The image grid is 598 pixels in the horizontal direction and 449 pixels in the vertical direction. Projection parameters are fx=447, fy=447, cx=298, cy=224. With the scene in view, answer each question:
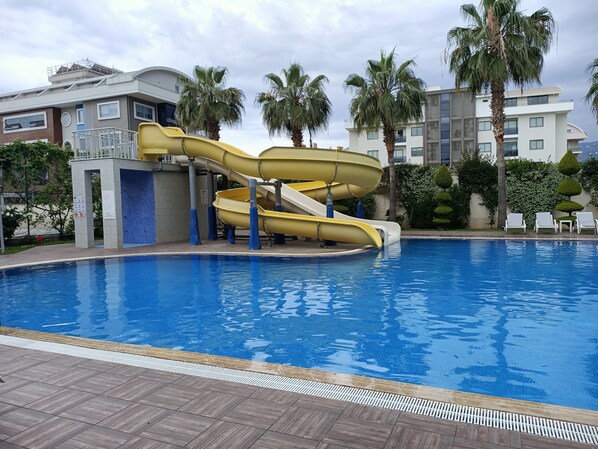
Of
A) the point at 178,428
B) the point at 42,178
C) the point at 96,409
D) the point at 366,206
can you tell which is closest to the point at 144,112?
the point at 42,178

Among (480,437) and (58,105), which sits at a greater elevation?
(58,105)

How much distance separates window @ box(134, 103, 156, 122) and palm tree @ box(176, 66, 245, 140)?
11319 mm

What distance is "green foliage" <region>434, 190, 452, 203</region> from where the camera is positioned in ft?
69.4

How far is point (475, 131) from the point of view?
56312mm

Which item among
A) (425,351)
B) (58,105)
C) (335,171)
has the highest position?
(58,105)

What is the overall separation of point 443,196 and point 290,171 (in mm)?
9551

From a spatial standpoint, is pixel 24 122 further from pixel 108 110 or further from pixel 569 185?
pixel 569 185

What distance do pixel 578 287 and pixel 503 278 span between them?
4.90 feet

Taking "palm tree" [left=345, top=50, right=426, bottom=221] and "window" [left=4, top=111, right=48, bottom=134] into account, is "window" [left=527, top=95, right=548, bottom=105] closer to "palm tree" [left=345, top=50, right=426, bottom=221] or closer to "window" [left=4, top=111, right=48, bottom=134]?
"palm tree" [left=345, top=50, right=426, bottom=221]

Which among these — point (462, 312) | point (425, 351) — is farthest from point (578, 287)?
point (425, 351)

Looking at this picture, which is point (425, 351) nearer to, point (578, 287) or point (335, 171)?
point (578, 287)

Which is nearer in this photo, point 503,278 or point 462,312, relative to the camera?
point 462,312

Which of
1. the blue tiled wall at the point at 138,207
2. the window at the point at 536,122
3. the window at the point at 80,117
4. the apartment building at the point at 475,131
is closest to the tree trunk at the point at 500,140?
the blue tiled wall at the point at 138,207

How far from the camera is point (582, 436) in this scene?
9.80ft
